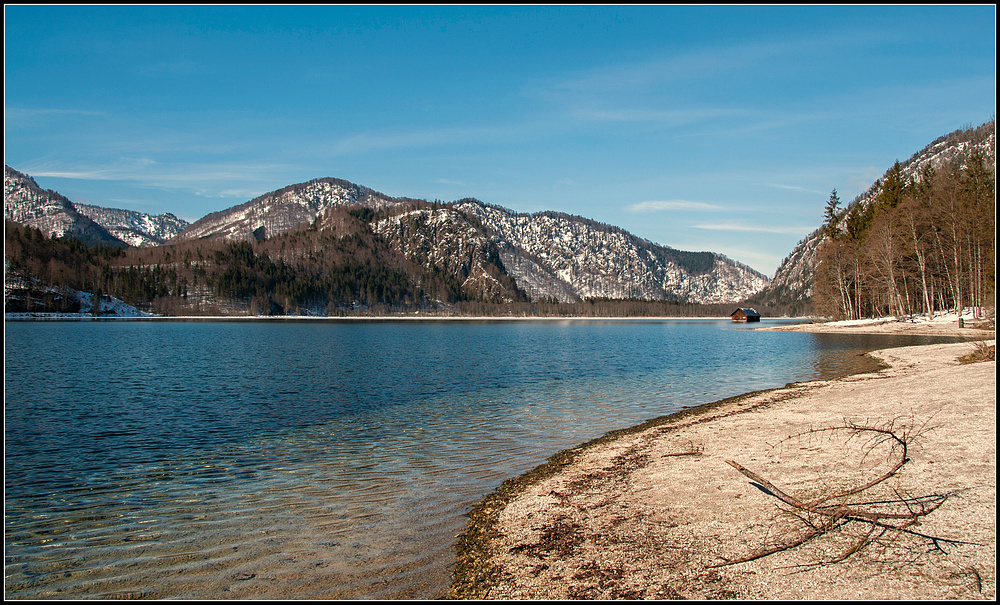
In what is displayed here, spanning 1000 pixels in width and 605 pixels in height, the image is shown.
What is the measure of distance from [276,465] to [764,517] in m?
13.4

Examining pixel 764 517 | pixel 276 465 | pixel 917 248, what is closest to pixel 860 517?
pixel 764 517

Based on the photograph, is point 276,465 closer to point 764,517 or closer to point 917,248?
point 764,517

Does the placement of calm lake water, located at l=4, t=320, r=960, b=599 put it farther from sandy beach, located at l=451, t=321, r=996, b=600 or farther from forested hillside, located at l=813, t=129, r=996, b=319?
forested hillside, located at l=813, t=129, r=996, b=319

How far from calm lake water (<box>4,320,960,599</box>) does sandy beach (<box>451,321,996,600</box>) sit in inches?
64.0

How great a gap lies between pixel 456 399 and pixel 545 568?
20337 millimetres

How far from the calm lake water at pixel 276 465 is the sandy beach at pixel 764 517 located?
5.33 feet

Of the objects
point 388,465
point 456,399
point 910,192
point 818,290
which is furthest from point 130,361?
point 818,290

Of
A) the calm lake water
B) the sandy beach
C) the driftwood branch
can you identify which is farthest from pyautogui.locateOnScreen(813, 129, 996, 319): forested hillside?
the driftwood branch

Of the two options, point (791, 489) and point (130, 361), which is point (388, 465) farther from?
point (130, 361)

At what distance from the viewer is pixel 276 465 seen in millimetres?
16406

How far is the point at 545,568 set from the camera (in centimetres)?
876

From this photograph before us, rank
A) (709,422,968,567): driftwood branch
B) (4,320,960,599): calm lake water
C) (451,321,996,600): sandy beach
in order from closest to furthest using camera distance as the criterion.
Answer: (451,321,996,600): sandy beach < (709,422,968,567): driftwood branch < (4,320,960,599): calm lake water

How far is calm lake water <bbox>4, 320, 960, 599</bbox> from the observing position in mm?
9672

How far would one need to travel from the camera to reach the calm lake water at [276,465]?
381 inches
